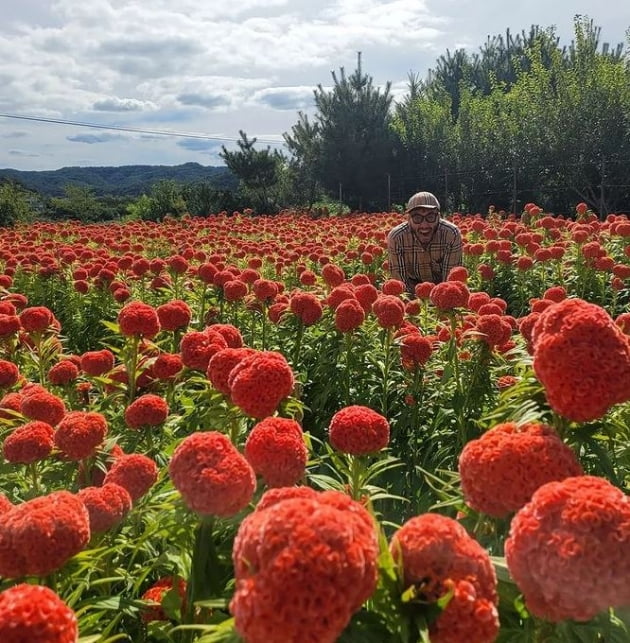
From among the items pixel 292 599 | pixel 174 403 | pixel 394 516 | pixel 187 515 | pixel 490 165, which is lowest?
pixel 394 516

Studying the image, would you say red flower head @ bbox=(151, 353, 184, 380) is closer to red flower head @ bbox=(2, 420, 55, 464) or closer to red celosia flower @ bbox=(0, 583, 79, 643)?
red flower head @ bbox=(2, 420, 55, 464)

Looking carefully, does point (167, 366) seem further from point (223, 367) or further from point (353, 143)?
point (353, 143)

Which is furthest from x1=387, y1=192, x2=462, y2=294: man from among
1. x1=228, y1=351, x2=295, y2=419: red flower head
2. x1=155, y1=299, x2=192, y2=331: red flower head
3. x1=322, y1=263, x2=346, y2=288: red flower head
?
x1=228, y1=351, x2=295, y2=419: red flower head

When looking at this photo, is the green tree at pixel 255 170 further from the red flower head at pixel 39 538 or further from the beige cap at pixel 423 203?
the red flower head at pixel 39 538

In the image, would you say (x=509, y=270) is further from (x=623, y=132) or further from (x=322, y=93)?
(x=322, y=93)

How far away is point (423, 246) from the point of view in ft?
23.1

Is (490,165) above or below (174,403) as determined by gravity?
above

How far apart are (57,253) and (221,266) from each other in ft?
13.2

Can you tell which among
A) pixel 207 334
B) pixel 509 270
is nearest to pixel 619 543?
pixel 207 334

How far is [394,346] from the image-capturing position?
4.17 metres

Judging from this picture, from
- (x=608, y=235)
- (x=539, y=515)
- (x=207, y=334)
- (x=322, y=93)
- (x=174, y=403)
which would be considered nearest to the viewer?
(x=539, y=515)

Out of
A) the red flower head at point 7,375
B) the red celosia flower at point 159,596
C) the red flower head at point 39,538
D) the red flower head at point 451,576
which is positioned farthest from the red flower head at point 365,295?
the red flower head at point 451,576

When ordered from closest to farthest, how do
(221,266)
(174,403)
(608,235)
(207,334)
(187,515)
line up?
1. (187,515)
2. (207,334)
3. (174,403)
4. (221,266)
5. (608,235)

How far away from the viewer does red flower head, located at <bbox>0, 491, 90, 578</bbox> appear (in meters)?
1.27
